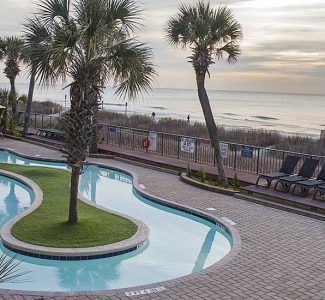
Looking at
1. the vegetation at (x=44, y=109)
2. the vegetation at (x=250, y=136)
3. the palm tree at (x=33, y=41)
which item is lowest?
the vegetation at (x=250, y=136)

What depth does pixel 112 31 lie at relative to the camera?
28.4 ft

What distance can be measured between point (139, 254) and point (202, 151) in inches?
381

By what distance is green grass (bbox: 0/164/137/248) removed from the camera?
28.2 feet

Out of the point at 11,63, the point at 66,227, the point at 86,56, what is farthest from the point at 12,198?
the point at 11,63

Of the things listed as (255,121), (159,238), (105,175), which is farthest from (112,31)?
(255,121)

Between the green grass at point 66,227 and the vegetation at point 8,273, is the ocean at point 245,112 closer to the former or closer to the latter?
the green grass at point 66,227

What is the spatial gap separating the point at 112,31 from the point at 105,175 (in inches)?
325

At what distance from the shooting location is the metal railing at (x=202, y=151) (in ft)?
49.9

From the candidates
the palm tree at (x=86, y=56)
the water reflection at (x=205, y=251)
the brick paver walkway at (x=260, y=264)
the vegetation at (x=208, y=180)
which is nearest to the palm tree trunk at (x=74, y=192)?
the palm tree at (x=86, y=56)

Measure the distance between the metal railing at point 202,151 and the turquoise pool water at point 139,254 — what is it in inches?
163

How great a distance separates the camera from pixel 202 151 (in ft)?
→ 59.1

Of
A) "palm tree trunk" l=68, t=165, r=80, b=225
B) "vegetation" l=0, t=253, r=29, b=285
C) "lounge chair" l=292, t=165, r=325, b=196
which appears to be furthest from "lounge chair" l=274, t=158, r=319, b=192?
"vegetation" l=0, t=253, r=29, b=285

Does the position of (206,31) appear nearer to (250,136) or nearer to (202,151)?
(202,151)

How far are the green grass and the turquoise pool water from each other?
49cm
